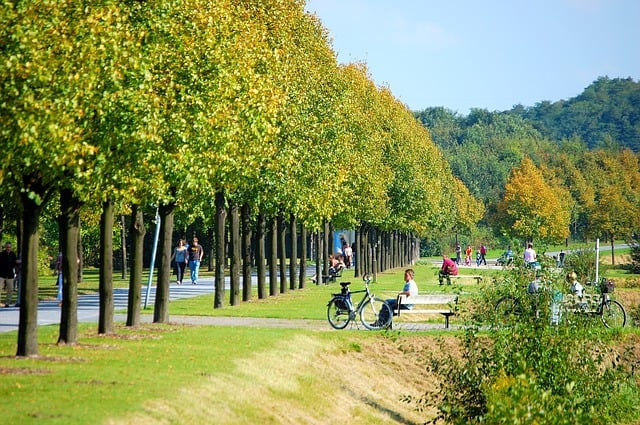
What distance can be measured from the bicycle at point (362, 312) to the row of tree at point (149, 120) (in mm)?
3972

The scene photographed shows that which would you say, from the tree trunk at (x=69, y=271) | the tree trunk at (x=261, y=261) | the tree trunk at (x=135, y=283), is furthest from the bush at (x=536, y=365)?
the tree trunk at (x=261, y=261)

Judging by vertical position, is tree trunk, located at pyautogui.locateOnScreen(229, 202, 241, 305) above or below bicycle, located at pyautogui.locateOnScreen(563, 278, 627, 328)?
above

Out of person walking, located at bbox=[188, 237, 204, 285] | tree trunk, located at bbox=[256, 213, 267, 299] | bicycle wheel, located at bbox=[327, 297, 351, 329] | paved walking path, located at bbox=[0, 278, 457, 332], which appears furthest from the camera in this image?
person walking, located at bbox=[188, 237, 204, 285]

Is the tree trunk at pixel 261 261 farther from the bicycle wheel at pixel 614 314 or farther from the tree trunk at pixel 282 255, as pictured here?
the bicycle wheel at pixel 614 314

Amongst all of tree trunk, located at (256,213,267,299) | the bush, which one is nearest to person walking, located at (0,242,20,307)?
tree trunk, located at (256,213,267,299)

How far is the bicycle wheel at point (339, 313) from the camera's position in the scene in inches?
1161

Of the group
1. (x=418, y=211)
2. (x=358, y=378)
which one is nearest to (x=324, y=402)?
(x=358, y=378)

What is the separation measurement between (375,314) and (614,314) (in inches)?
269

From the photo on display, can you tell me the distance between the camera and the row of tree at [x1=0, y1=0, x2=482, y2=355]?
18.2m

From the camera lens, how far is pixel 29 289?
1928 centimetres

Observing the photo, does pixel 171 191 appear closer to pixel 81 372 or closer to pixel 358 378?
pixel 358 378

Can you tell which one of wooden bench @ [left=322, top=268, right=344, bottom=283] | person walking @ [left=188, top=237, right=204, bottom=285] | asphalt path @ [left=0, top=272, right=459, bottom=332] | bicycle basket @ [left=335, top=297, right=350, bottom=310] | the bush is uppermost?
person walking @ [left=188, top=237, right=204, bottom=285]

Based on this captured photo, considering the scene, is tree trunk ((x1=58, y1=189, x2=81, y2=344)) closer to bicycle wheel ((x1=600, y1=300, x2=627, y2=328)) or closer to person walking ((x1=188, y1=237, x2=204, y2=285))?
bicycle wheel ((x1=600, y1=300, x2=627, y2=328))

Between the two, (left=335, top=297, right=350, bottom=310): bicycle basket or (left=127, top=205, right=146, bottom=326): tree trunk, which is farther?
(left=335, top=297, right=350, bottom=310): bicycle basket
